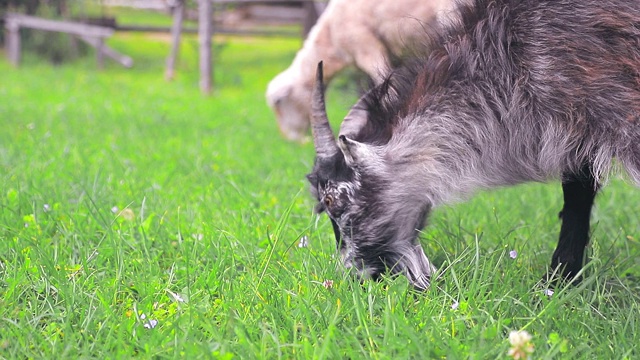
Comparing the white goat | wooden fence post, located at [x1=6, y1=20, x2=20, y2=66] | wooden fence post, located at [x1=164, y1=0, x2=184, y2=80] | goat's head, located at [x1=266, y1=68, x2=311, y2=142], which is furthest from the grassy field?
wooden fence post, located at [x1=6, y1=20, x2=20, y2=66]

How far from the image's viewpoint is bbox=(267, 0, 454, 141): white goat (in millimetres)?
5492

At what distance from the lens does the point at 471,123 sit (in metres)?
2.75

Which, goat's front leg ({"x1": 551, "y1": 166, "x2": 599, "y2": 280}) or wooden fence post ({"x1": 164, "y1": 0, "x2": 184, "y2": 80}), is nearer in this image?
goat's front leg ({"x1": 551, "y1": 166, "x2": 599, "y2": 280})

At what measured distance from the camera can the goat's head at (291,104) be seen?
6.72 meters

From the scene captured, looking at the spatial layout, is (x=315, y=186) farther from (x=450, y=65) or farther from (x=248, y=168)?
(x=248, y=168)

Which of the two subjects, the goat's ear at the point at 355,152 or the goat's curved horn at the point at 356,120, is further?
the goat's curved horn at the point at 356,120

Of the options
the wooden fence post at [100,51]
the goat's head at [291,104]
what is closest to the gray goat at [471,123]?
the goat's head at [291,104]

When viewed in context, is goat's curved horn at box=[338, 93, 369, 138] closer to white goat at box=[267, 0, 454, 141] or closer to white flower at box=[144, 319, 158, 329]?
white flower at box=[144, 319, 158, 329]

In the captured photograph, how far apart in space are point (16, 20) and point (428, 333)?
14.2 meters

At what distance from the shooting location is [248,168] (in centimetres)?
525

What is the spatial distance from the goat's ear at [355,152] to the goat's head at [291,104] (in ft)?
13.0

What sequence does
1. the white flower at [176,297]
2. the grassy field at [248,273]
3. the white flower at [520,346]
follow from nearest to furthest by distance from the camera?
the white flower at [520,346], the grassy field at [248,273], the white flower at [176,297]

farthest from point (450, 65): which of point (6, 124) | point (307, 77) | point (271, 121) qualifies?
point (271, 121)

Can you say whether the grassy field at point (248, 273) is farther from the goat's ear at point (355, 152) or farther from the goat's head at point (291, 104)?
the goat's head at point (291, 104)
